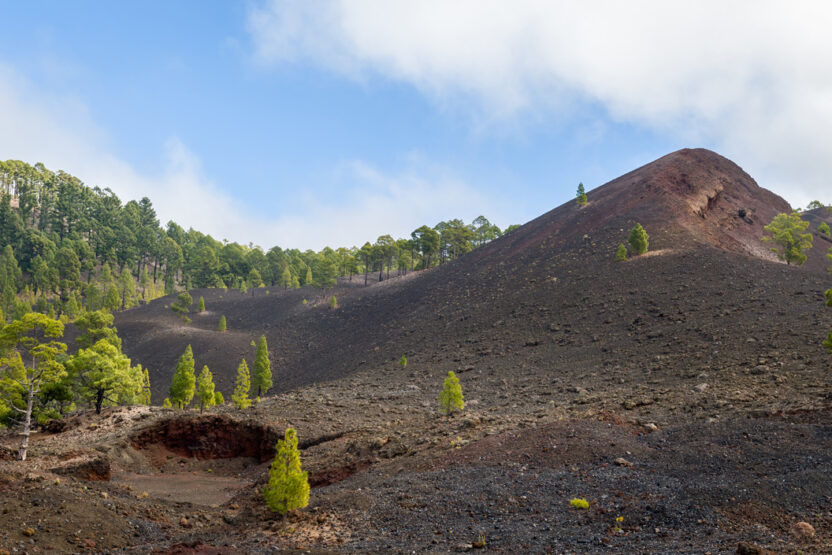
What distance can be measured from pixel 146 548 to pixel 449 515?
998cm

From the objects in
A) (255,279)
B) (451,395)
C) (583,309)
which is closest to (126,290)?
(255,279)

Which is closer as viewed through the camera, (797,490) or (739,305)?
(797,490)

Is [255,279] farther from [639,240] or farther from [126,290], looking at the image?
[639,240]

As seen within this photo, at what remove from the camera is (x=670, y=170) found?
87.9 metres

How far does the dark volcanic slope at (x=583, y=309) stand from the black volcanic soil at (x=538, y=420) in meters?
0.36

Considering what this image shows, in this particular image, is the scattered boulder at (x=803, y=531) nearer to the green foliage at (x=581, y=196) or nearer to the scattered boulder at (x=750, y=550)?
the scattered boulder at (x=750, y=550)

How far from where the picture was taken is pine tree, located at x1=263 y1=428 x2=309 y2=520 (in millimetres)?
17953

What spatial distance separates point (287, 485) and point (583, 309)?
4525 centimetres

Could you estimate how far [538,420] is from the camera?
28516 mm

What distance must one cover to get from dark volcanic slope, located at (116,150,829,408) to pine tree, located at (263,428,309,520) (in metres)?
25.3

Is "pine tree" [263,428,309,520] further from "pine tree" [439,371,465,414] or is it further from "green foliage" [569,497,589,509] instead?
"pine tree" [439,371,465,414]

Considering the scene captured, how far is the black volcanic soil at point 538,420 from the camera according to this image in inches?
625

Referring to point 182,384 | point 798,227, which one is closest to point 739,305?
point 798,227

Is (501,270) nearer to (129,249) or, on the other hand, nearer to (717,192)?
(717,192)
